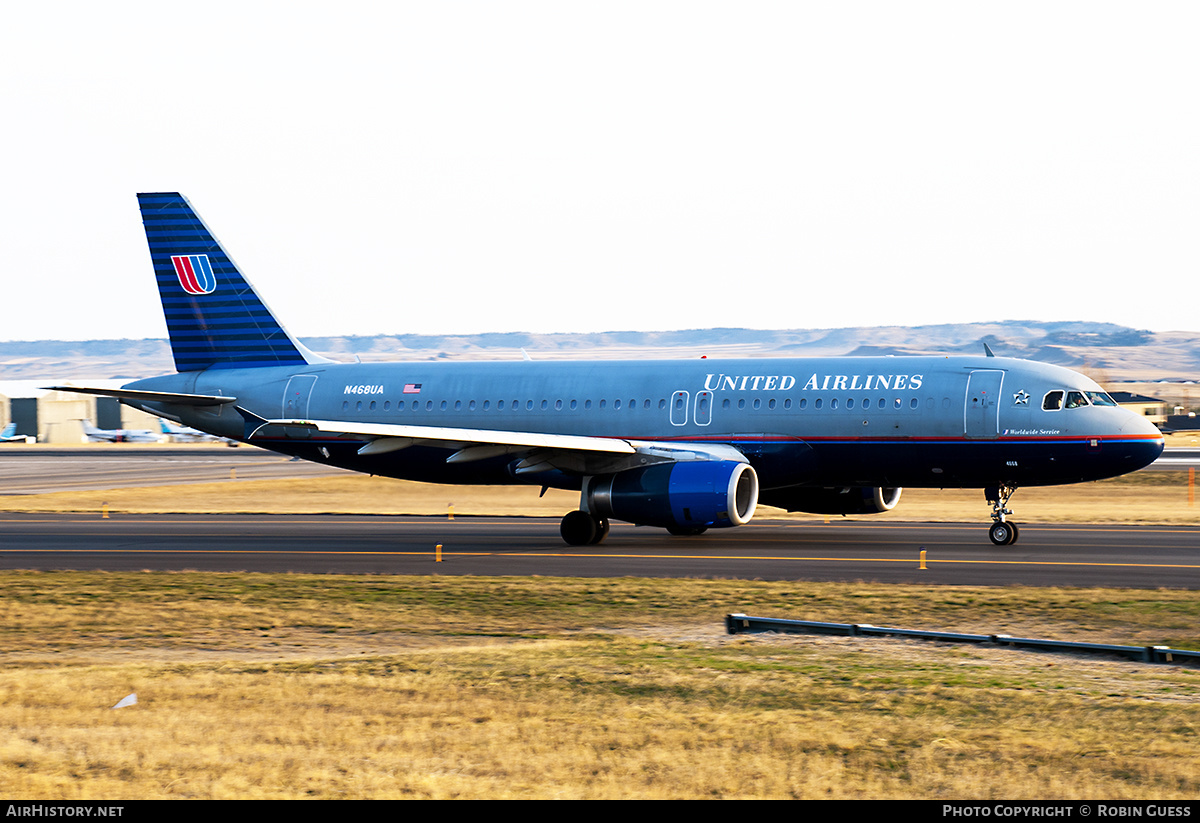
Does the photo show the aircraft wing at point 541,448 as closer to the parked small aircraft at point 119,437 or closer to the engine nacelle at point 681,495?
the engine nacelle at point 681,495

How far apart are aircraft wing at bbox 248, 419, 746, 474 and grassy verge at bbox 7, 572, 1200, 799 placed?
30.0ft

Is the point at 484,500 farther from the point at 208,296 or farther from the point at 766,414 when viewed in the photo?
the point at 766,414

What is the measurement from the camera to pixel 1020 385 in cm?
3189

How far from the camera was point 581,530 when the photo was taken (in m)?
32.6

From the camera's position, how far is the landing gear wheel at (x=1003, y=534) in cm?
3122

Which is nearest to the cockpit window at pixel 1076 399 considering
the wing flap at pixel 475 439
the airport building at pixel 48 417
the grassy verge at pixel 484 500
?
the grassy verge at pixel 484 500

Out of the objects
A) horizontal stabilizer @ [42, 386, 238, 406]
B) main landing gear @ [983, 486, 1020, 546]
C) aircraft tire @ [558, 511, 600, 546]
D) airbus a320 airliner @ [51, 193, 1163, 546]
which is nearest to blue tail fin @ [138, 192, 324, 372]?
airbus a320 airliner @ [51, 193, 1163, 546]

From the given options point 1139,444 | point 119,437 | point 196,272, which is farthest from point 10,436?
point 1139,444

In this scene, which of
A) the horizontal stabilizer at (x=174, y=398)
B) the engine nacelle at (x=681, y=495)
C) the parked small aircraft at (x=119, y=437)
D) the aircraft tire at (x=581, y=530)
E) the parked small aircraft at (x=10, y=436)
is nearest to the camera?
the engine nacelle at (x=681, y=495)

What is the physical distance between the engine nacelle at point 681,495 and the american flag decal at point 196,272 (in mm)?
15657

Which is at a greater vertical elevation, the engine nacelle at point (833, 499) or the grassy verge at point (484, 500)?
the engine nacelle at point (833, 499)

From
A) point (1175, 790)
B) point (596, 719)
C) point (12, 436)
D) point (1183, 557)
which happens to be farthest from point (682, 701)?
point (12, 436)

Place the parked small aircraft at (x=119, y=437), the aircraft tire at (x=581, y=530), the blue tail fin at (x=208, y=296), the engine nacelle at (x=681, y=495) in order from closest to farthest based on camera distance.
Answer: the engine nacelle at (x=681, y=495)
the aircraft tire at (x=581, y=530)
the blue tail fin at (x=208, y=296)
the parked small aircraft at (x=119, y=437)

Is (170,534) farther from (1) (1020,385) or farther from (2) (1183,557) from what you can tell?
(2) (1183,557)
